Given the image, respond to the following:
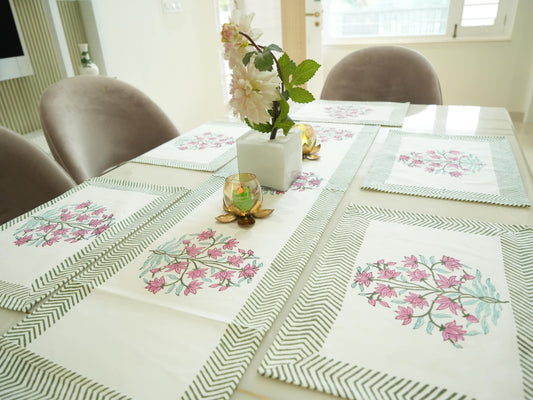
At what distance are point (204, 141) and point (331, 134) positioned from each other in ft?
1.35

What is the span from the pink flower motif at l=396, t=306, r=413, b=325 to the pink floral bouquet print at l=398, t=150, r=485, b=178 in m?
0.50

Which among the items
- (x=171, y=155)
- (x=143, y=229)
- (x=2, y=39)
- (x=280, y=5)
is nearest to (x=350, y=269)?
(x=143, y=229)

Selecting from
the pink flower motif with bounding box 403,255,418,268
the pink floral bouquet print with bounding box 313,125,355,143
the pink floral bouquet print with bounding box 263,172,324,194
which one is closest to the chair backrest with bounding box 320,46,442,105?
the pink floral bouquet print with bounding box 313,125,355,143

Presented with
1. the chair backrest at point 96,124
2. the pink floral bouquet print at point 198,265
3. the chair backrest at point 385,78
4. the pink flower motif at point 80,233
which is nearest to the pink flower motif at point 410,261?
the pink floral bouquet print at point 198,265

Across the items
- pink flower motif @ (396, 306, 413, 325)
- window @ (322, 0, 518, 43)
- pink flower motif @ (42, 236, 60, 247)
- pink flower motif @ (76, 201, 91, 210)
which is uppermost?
window @ (322, 0, 518, 43)

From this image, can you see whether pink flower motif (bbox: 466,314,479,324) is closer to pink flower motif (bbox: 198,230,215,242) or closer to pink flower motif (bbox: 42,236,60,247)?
pink flower motif (bbox: 198,230,215,242)

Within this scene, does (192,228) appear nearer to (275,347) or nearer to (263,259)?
(263,259)

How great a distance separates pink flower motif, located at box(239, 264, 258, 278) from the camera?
2.02ft

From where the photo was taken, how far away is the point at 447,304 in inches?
20.9

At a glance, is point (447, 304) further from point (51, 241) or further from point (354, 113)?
point (354, 113)

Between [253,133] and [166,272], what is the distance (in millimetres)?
413

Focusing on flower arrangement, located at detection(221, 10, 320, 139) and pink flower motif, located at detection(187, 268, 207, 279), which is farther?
flower arrangement, located at detection(221, 10, 320, 139)

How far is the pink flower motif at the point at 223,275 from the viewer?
0.61m

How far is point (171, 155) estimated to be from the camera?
1.15m
